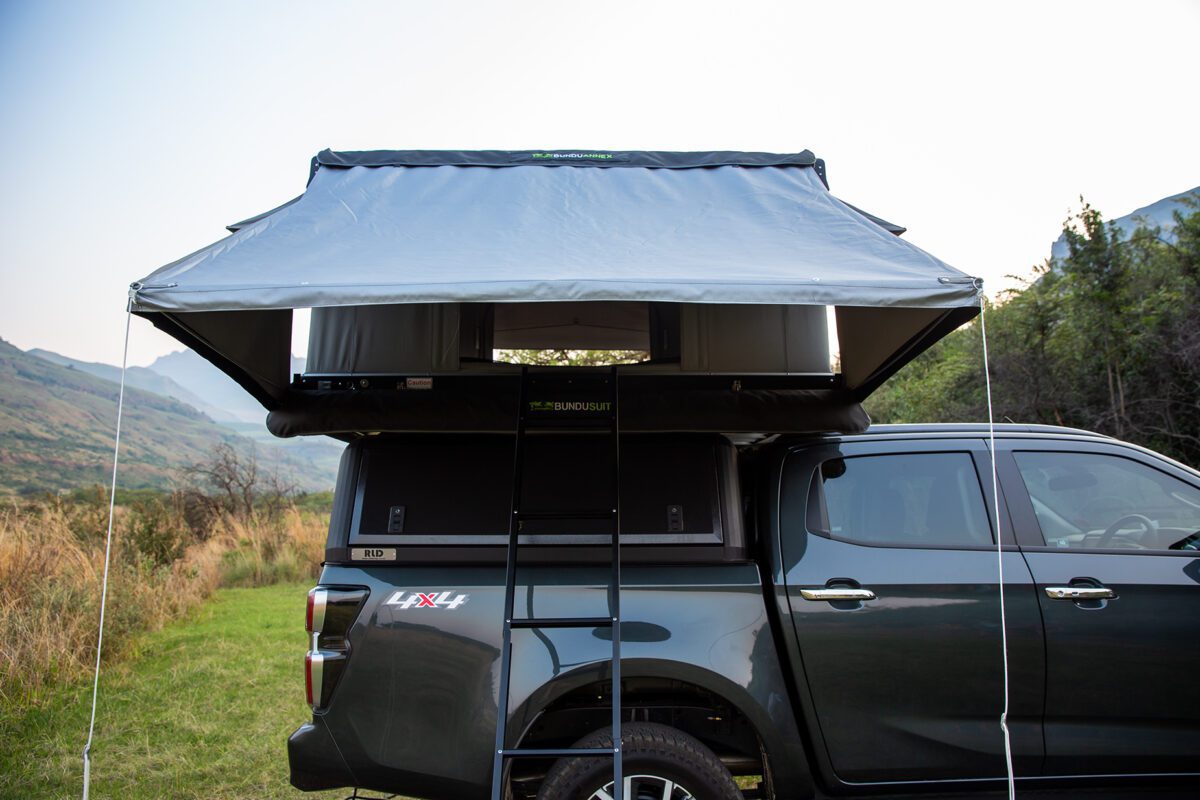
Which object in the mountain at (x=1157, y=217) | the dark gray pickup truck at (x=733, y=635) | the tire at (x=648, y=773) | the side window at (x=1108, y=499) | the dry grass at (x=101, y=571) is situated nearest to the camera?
the tire at (x=648, y=773)

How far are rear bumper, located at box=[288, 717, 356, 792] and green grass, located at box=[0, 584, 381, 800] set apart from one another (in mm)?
1652

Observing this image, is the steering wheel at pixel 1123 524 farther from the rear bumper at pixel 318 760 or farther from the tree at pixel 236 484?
the tree at pixel 236 484

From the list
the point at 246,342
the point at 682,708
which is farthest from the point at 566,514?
the point at 246,342

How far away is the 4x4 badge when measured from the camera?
313 cm

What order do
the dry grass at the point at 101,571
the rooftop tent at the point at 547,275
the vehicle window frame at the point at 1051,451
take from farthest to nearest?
the dry grass at the point at 101,571, the vehicle window frame at the point at 1051,451, the rooftop tent at the point at 547,275

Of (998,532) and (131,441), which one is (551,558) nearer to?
(998,532)

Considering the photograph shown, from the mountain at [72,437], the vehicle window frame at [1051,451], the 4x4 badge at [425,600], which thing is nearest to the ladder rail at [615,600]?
the 4x4 badge at [425,600]

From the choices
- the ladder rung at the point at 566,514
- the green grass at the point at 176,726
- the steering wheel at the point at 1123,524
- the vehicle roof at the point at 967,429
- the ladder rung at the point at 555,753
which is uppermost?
the vehicle roof at the point at 967,429

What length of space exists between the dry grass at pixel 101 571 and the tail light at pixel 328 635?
4.08 meters

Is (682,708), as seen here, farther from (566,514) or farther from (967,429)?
(967,429)

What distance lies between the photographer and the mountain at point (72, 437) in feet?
68.5

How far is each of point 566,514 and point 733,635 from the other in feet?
2.65

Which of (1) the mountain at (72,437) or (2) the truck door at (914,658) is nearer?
(2) the truck door at (914,658)

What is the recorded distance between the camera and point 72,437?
1027 inches
